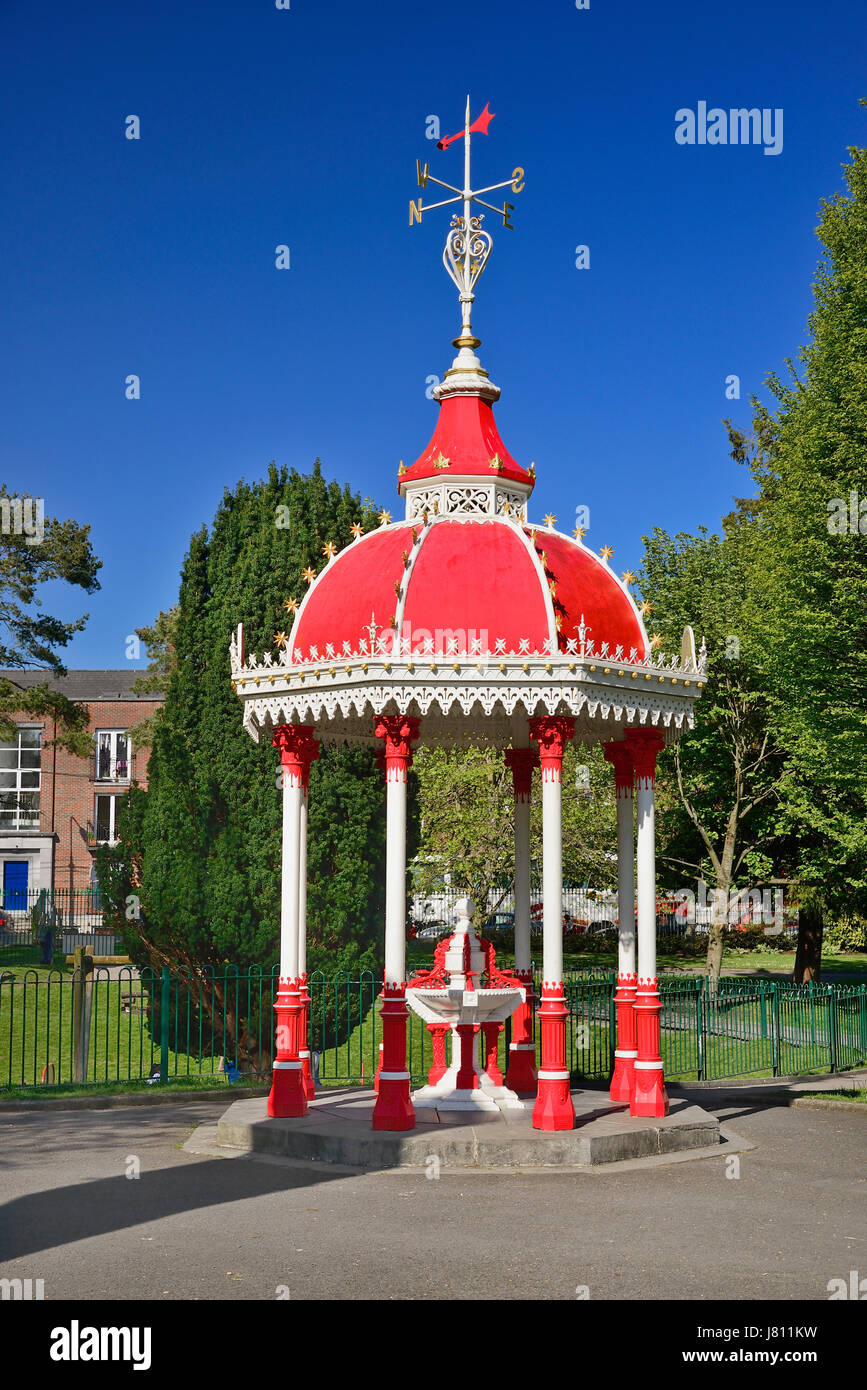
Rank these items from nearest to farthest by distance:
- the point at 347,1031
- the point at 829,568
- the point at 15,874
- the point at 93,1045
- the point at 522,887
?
1. the point at 522,887
2. the point at 347,1031
3. the point at 93,1045
4. the point at 829,568
5. the point at 15,874

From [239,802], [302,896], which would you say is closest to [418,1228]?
[302,896]

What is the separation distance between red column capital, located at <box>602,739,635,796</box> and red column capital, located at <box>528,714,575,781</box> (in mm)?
1866

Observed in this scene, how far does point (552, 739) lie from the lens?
14.2 meters

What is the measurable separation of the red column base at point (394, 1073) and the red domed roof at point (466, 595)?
3819 millimetres

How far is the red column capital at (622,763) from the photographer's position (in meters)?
16.0

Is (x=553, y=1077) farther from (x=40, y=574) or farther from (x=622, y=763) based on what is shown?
(x=40, y=574)

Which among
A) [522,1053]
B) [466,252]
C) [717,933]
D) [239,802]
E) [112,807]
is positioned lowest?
[522,1053]

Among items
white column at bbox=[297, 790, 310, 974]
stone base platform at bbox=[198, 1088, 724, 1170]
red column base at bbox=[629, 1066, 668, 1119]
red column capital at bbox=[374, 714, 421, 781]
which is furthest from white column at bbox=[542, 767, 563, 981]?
white column at bbox=[297, 790, 310, 974]

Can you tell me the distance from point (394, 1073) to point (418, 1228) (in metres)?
3.40

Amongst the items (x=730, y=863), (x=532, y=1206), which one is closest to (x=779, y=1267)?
(x=532, y=1206)

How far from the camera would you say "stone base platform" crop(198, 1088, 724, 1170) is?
507 inches

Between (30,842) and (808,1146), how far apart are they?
48.4 m

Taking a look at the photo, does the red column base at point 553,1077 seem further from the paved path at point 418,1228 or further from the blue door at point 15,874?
the blue door at point 15,874

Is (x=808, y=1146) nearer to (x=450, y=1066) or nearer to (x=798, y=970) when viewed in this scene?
(x=450, y=1066)
